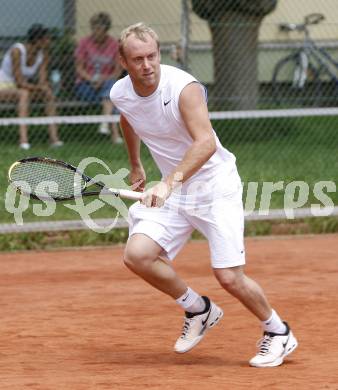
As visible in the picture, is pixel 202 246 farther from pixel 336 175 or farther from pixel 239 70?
pixel 239 70

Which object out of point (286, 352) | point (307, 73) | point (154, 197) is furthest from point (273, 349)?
point (307, 73)

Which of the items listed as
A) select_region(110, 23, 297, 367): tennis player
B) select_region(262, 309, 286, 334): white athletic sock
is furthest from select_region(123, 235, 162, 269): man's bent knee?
select_region(262, 309, 286, 334): white athletic sock

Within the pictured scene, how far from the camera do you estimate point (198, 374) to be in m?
5.63

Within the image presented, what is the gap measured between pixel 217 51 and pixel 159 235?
6.49 m

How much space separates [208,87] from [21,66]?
1.88m

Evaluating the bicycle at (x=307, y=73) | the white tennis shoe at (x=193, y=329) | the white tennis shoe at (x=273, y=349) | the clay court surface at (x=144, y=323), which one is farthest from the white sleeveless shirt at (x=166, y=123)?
the bicycle at (x=307, y=73)

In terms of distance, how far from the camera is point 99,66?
11.7 m

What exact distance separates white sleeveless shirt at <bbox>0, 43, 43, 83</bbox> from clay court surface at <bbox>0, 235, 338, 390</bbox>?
8.58 ft

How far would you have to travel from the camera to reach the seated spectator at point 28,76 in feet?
37.0

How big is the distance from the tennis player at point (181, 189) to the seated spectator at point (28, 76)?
5308mm

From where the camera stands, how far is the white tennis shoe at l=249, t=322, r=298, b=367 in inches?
227

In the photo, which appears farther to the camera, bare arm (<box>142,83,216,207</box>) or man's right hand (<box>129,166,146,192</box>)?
man's right hand (<box>129,166,146,192</box>)

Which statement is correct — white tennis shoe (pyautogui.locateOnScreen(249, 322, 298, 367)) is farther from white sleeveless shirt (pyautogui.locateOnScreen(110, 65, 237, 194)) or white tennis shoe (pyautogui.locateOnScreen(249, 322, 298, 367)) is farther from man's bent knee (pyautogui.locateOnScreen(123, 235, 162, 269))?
white sleeveless shirt (pyautogui.locateOnScreen(110, 65, 237, 194))

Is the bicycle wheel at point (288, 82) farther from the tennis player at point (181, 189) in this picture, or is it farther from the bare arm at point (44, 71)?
the tennis player at point (181, 189)
